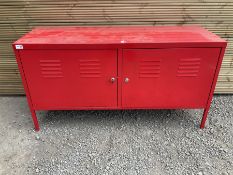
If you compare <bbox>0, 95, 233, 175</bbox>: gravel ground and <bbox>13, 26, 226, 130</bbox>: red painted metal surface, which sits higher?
<bbox>13, 26, 226, 130</bbox>: red painted metal surface

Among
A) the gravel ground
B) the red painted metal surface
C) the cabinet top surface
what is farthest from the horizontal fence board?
the gravel ground

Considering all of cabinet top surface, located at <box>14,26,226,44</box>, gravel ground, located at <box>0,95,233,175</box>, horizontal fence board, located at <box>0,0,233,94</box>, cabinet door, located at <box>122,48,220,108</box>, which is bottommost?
gravel ground, located at <box>0,95,233,175</box>

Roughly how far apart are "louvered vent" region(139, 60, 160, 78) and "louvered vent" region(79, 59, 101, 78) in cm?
38

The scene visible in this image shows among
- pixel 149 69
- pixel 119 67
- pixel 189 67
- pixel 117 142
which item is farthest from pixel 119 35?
pixel 117 142

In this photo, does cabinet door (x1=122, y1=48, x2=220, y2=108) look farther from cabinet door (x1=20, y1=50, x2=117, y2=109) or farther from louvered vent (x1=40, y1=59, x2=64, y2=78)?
louvered vent (x1=40, y1=59, x2=64, y2=78)

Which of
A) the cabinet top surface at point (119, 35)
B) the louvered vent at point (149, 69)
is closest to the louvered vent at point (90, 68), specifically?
the cabinet top surface at point (119, 35)

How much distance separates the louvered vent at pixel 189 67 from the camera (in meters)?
1.83

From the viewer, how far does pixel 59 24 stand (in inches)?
90.4

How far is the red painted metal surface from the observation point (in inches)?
69.9

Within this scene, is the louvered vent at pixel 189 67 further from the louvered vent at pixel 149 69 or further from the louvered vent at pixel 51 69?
the louvered vent at pixel 51 69

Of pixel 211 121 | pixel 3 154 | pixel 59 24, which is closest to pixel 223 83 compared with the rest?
pixel 211 121

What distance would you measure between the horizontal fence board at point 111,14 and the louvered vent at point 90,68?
651 millimetres

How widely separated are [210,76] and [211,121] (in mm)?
647

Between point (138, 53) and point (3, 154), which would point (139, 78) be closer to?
point (138, 53)
